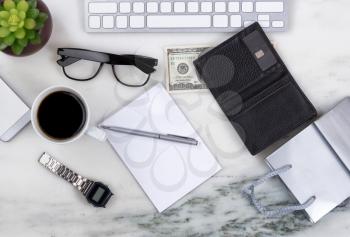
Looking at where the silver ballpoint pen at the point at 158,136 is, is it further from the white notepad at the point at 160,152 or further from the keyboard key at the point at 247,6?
the keyboard key at the point at 247,6

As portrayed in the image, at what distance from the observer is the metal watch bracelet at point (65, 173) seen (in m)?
0.85

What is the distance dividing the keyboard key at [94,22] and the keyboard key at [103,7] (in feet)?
0.04

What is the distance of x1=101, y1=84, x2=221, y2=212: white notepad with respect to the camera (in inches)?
33.8

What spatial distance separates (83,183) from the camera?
0.85 m

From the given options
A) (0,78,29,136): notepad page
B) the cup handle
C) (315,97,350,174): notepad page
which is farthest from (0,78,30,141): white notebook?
(315,97,350,174): notepad page

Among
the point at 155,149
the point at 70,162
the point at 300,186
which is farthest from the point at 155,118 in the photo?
the point at 300,186

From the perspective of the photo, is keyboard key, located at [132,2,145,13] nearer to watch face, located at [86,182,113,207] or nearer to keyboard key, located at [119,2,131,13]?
keyboard key, located at [119,2,131,13]

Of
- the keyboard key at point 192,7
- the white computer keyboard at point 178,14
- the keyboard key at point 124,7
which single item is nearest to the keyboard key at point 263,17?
the white computer keyboard at point 178,14

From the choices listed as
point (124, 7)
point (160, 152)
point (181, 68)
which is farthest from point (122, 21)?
point (160, 152)

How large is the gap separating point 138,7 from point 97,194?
32 centimetres

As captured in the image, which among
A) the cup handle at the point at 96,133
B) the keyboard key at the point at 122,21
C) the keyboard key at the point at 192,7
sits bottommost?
the cup handle at the point at 96,133

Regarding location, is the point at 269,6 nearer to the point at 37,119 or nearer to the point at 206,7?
the point at 206,7

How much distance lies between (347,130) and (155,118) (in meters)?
0.32

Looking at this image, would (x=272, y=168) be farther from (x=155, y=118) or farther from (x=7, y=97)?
(x=7, y=97)
